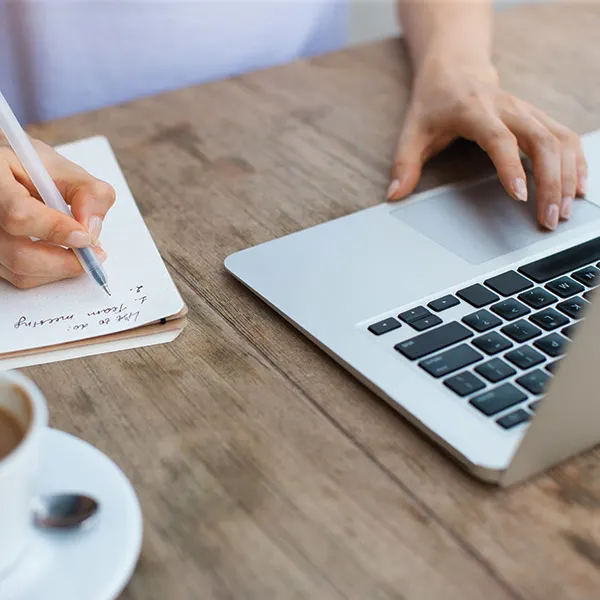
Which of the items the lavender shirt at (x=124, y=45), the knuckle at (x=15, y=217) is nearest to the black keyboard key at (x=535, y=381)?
the knuckle at (x=15, y=217)

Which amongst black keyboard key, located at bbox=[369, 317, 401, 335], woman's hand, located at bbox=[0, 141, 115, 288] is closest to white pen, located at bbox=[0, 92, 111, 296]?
woman's hand, located at bbox=[0, 141, 115, 288]

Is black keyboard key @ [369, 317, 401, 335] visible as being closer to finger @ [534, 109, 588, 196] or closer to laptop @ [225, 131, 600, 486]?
laptop @ [225, 131, 600, 486]

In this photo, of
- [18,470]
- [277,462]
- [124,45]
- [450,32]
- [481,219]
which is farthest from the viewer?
[124,45]

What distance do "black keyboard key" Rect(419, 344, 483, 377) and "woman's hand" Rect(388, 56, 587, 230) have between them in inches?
7.7

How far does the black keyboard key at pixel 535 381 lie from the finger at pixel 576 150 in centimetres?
27

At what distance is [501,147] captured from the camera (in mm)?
700

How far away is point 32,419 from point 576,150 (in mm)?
524

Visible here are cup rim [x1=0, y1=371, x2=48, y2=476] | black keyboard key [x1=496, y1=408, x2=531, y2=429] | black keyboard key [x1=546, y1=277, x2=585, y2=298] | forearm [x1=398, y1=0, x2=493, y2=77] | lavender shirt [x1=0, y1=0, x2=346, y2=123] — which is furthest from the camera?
lavender shirt [x1=0, y1=0, x2=346, y2=123]

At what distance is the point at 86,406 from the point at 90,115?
459 millimetres

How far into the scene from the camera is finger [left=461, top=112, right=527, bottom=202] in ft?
2.21

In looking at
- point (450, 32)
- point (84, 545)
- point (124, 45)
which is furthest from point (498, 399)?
point (124, 45)

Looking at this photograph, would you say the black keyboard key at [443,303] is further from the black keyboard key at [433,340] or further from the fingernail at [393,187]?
the fingernail at [393,187]

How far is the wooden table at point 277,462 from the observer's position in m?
0.39

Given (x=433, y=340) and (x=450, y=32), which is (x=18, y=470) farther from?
(x=450, y=32)
